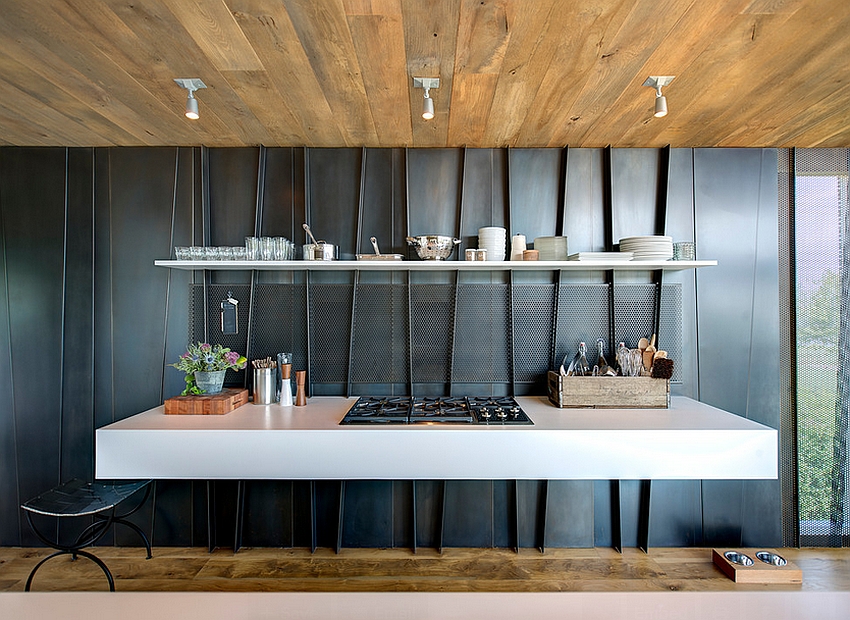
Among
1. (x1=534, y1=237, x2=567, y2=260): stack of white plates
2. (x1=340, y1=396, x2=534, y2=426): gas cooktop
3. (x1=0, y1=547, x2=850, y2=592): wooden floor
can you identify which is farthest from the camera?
(x1=534, y1=237, x2=567, y2=260): stack of white plates

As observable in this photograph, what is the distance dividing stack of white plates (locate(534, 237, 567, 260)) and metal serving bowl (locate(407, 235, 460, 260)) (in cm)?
50

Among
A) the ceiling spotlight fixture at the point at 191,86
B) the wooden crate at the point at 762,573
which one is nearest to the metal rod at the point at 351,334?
the ceiling spotlight fixture at the point at 191,86

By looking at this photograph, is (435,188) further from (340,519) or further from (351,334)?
(340,519)

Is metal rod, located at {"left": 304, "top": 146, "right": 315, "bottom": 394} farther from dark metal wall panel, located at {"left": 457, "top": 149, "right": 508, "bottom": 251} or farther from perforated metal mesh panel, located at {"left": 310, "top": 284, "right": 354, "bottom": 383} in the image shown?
dark metal wall panel, located at {"left": 457, "top": 149, "right": 508, "bottom": 251}

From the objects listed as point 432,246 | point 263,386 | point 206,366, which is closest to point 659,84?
point 432,246

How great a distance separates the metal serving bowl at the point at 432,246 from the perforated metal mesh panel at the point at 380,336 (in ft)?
0.99

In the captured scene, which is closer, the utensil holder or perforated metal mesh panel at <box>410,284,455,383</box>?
the utensil holder

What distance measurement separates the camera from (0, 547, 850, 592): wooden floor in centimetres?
248

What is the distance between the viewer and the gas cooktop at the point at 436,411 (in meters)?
2.34

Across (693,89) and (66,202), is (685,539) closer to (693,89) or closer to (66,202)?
(693,89)

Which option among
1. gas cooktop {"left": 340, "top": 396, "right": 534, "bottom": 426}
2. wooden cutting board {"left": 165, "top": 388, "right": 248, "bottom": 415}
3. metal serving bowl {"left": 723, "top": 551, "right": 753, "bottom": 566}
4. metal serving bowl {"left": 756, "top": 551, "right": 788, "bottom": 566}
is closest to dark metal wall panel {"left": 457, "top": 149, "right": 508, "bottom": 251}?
gas cooktop {"left": 340, "top": 396, "right": 534, "bottom": 426}

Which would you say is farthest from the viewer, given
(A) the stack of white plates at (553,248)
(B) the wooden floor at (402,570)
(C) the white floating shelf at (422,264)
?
(A) the stack of white plates at (553,248)

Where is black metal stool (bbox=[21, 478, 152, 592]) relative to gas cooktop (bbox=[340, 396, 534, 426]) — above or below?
below

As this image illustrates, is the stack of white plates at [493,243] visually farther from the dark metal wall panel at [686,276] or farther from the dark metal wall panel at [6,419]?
the dark metal wall panel at [6,419]
